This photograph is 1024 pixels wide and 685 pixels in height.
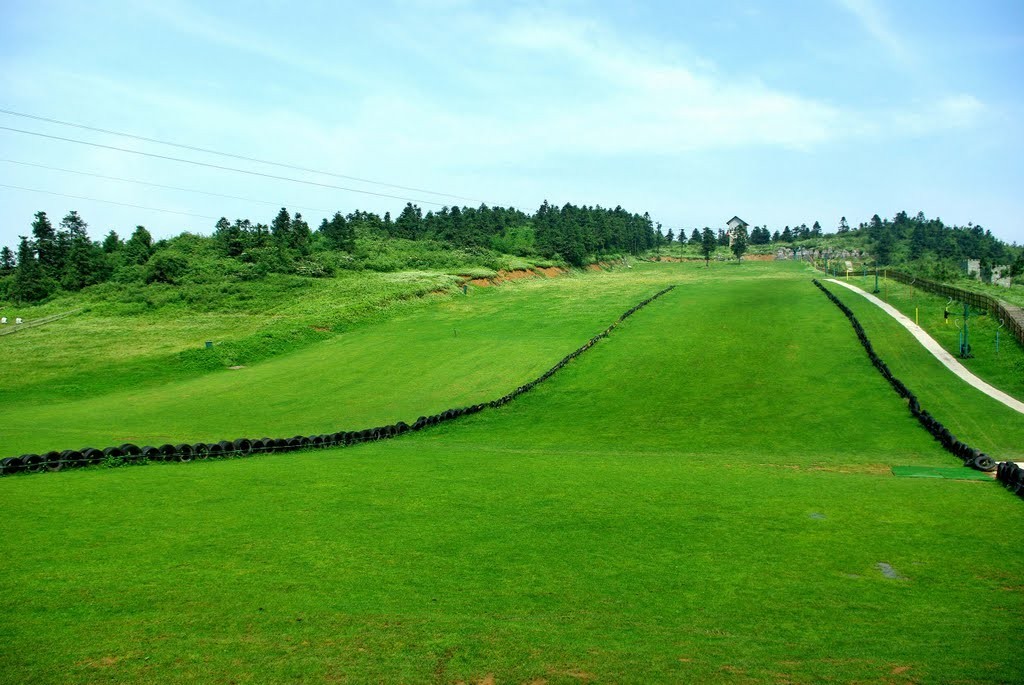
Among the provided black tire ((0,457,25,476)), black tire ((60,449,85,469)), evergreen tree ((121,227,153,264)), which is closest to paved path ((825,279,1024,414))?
black tire ((60,449,85,469))

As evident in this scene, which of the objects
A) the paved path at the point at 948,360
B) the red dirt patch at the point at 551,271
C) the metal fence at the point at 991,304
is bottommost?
the paved path at the point at 948,360

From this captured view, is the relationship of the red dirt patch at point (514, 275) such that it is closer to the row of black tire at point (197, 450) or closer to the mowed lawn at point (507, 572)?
the row of black tire at point (197, 450)

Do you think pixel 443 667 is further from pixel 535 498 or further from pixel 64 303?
pixel 64 303

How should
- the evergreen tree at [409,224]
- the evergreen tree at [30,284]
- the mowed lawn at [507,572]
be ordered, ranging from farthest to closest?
1. the evergreen tree at [409,224]
2. the evergreen tree at [30,284]
3. the mowed lawn at [507,572]

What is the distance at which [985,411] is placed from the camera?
104 ft

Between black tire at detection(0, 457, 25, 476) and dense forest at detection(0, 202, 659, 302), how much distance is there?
6856cm

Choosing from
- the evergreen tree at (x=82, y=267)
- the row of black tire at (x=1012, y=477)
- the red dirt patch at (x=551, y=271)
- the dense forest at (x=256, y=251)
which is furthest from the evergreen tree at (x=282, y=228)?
the row of black tire at (x=1012, y=477)

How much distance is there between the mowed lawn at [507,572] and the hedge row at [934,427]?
1.05 metres

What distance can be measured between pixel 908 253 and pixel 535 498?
19723 cm

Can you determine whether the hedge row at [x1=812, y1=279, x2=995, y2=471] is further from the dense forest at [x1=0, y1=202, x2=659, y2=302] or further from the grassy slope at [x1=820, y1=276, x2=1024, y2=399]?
the dense forest at [x1=0, y1=202, x2=659, y2=302]

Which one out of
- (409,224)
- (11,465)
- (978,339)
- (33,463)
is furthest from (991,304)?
(409,224)

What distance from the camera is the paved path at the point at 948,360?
111ft

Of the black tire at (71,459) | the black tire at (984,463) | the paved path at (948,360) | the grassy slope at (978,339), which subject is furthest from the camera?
the grassy slope at (978,339)

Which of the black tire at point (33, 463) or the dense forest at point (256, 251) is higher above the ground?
the dense forest at point (256, 251)
